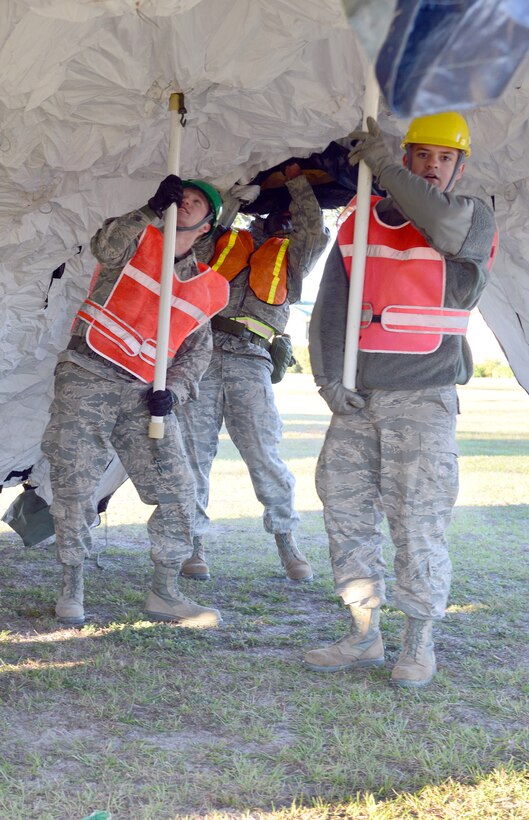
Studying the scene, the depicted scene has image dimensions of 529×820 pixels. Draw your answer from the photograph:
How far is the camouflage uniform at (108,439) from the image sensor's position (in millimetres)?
3453

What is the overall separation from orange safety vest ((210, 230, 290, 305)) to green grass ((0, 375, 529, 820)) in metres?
1.42

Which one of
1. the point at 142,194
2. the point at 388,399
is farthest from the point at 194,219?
the point at 388,399

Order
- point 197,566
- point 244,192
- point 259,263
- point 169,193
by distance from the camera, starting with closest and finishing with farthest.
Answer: point 169,193 < point 244,192 < point 259,263 < point 197,566

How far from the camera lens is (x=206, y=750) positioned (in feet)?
7.91

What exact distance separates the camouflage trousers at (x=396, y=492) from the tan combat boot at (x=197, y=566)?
1.54 metres

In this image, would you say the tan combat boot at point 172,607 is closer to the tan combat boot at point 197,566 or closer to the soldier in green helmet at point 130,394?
the soldier in green helmet at point 130,394

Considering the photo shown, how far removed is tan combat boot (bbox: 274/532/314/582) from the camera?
14.8 feet

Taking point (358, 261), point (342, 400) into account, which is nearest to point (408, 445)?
point (342, 400)

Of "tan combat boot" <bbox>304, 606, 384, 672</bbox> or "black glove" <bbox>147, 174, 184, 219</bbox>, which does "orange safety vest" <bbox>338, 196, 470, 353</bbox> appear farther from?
"tan combat boot" <bbox>304, 606, 384, 672</bbox>

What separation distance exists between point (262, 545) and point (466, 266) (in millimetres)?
2910

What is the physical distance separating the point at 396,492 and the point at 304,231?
1.74m

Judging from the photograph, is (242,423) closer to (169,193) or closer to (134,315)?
(134,315)

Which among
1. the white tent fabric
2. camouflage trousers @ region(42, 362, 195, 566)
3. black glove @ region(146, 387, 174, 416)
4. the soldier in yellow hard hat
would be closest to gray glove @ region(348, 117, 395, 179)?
the soldier in yellow hard hat

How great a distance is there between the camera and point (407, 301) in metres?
2.99
